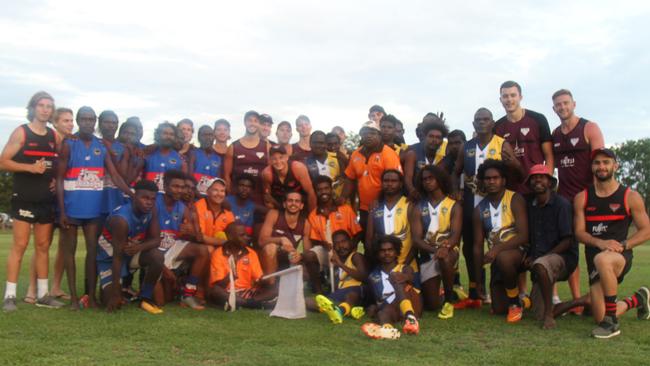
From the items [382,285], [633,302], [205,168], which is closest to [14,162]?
[205,168]

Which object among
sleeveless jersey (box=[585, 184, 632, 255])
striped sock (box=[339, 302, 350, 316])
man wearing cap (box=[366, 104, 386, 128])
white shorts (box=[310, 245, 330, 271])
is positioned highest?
man wearing cap (box=[366, 104, 386, 128])

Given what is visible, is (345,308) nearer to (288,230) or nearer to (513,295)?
(288,230)

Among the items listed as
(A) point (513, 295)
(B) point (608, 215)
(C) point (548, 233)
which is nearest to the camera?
(B) point (608, 215)

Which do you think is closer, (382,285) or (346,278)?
(382,285)

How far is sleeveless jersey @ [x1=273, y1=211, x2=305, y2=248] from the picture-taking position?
838cm

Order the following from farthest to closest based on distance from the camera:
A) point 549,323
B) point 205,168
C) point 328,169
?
point 205,168, point 328,169, point 549,323

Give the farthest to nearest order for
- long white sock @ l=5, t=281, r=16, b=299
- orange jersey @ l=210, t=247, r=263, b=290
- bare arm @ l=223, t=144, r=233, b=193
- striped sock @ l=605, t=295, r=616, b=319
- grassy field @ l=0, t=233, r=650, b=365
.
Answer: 1. bare arm @ l=223, t=144, r=233, b=193
2. orange jersey @ l=210, t=247, r=263, b=290
3. long white sock @ l=5, t=281, r=16, b=299
4. striped sock @ l=605, t=295, r=616, b=319
5. grassy field @ l=0, t=233, r=650, b=365

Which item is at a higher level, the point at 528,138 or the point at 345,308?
the point at 528,138

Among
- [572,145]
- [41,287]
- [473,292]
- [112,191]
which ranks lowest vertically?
[473,292]

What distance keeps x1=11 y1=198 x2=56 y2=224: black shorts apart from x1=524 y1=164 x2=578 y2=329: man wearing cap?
5.76 m

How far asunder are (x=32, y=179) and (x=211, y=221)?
7.37ft

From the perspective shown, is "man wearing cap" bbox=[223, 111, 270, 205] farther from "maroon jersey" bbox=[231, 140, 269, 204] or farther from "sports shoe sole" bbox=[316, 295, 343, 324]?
"sports shoe sole" bbox=[316, 295, 343, 324]

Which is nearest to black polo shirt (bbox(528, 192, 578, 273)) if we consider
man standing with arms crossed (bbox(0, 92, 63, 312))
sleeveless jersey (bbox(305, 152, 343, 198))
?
sleeveless jersey (bbox(305, 152, 343, 198))

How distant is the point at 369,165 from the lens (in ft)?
27.2
